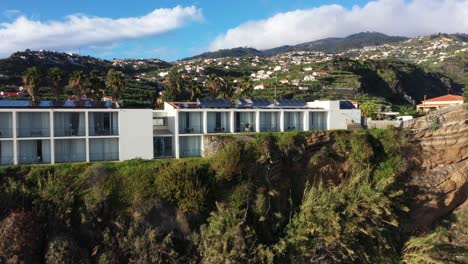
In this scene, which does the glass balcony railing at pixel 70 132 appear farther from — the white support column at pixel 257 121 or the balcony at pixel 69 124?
the white support column at pixel 257 121

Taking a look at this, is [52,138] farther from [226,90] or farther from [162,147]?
[226,90]

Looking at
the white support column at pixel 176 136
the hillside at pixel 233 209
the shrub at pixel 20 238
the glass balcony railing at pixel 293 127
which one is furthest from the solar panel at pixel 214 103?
the shrub at pixel 20 238

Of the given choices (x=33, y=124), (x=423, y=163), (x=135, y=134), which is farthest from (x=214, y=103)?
(x=423, y=163)

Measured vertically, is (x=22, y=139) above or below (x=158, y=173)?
above

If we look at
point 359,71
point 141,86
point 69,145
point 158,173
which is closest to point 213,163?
point 158,173

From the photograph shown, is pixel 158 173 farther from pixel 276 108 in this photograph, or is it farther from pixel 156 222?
pixel 276 108

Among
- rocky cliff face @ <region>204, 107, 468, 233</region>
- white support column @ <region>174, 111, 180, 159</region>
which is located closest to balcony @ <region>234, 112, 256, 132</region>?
rocky cliff face @ <region>204, 107, 468, 233</region>

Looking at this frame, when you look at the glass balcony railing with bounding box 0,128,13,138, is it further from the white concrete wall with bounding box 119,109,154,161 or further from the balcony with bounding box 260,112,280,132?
the balcony with bounding box 260,112,280,132
